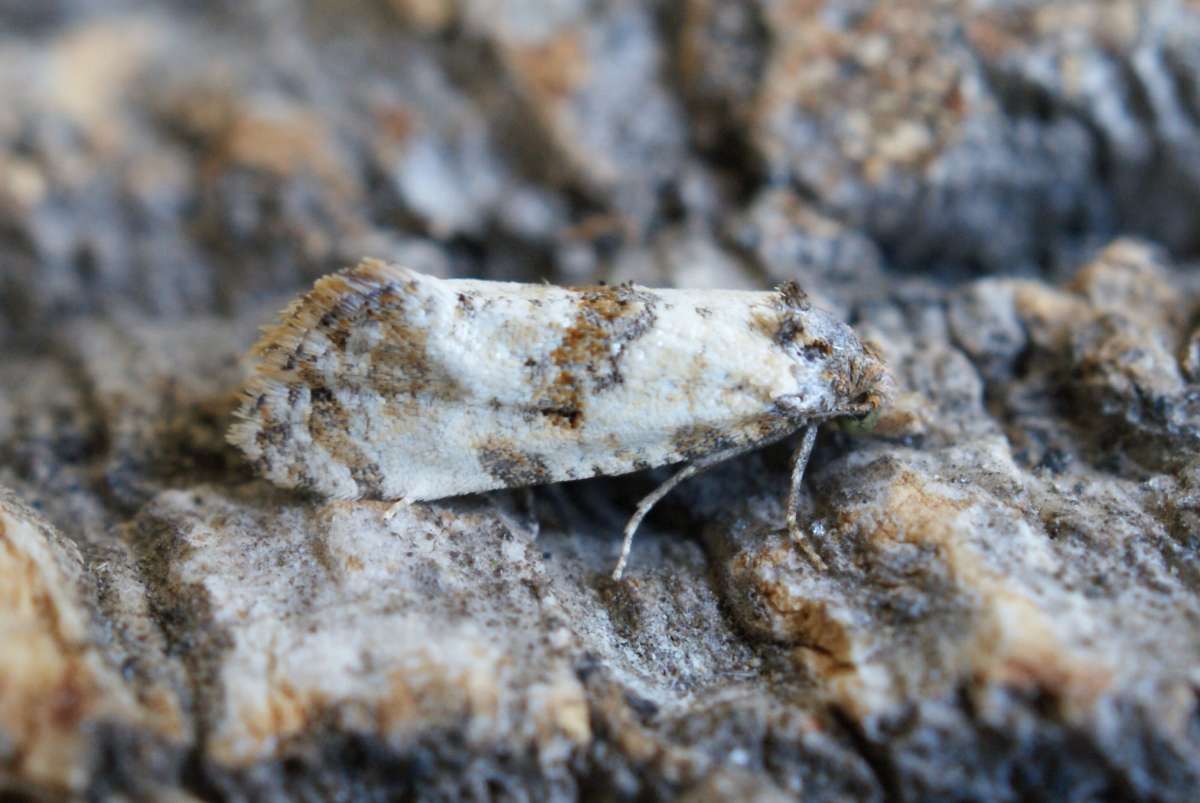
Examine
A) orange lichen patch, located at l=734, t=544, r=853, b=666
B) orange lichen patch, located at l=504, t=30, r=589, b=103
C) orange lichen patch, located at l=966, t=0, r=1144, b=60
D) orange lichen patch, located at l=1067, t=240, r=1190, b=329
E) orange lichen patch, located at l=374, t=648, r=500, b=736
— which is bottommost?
orange lichen patch, located at l=374, t=648, r=500, b=736

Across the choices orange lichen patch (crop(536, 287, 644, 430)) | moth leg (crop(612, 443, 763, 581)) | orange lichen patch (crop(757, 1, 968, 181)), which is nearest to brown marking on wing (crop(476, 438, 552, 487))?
orange lichen patch (crop(536, 287, 644, 430))

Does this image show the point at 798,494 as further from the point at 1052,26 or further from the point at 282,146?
the point at 282,146

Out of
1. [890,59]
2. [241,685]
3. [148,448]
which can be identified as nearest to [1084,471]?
[890,59]

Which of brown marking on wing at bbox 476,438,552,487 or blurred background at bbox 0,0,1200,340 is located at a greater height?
blurred background at bbox 0,0,1200,340

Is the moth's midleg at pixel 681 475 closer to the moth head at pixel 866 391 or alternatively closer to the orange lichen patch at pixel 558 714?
the moth head at pixel 866 391

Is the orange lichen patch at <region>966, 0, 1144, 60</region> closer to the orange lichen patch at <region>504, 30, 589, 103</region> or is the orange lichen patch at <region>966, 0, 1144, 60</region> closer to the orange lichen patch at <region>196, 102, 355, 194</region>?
the orange lichen patch at <region>504, 30, 589, 103</region>

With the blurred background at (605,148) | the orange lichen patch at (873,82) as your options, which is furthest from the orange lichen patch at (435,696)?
the orange lichen patch at (873,82)

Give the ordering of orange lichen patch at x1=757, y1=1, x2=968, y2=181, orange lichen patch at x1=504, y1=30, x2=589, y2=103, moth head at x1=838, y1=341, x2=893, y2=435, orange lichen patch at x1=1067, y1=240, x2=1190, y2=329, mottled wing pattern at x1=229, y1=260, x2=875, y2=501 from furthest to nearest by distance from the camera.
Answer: orange lichen patch at x1=504, y1=30, x2=589, y2=103 → orange lichen patch at x1=757, y1=1, x2=968, y2=181 → orange lichen patch at x1=1067, y1=240, x2=1190, y2=329 → moth head at x1=838, y1=341, x2=893, y2=435 → mottled wing pattern at x1=229, y1=260, x2=875, y2=501
